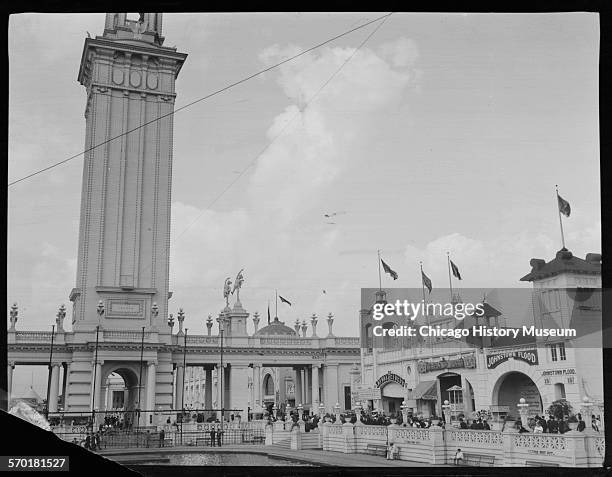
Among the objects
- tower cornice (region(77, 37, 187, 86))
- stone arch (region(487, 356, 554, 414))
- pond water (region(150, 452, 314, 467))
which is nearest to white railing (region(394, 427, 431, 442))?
stone arch (region(487, 356, 554, 414))

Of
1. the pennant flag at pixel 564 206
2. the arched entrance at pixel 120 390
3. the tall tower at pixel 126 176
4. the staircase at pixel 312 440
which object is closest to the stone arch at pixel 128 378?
the arched entrance at pixel 120 390

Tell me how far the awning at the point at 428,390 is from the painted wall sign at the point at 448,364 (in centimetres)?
13

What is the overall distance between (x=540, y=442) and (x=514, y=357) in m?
0.54

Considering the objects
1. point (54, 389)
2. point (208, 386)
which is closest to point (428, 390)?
point (208, 386)

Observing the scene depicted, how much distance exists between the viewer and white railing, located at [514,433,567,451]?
4.07 meters

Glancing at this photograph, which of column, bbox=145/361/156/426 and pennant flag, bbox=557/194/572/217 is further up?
pennant flag, bbox=557/194/572/217

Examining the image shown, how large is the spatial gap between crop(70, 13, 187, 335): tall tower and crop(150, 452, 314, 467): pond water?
3.47ft

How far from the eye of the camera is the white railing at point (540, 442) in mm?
4074

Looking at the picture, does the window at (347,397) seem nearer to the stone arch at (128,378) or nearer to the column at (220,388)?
the column at (220,388)

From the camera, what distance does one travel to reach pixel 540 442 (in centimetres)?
410

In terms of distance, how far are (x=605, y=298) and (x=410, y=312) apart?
4.16ft

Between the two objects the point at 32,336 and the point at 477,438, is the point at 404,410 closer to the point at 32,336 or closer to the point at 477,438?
the point at 477,438

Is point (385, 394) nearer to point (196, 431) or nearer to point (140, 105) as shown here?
point (196, 431)

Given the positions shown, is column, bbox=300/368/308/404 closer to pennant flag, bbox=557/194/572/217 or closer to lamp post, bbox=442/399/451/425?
lamp post, bbox=442/399/451/425
